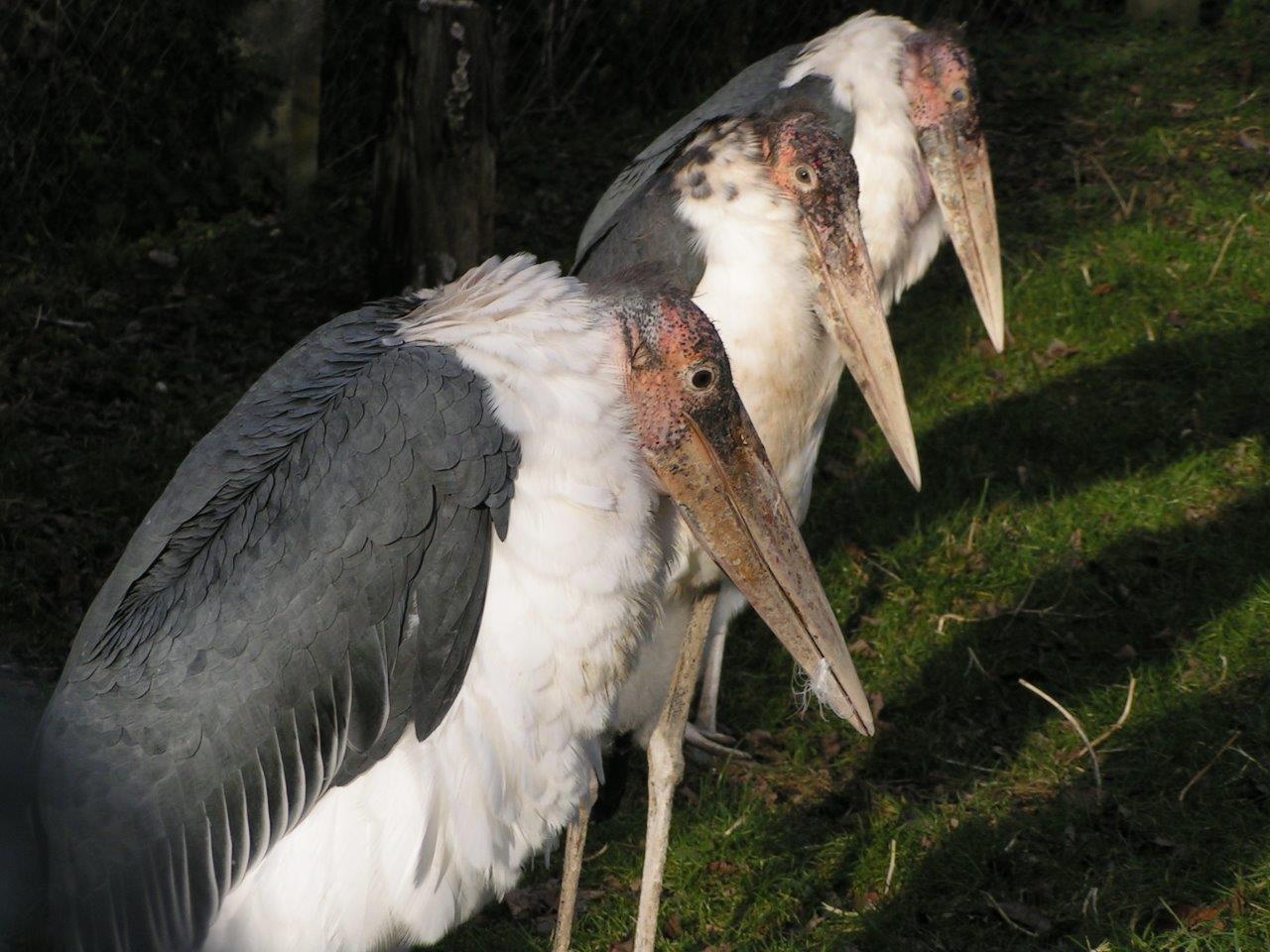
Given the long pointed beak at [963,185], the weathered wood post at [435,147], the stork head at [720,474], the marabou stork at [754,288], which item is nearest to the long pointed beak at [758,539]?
the stork head at [720,474]

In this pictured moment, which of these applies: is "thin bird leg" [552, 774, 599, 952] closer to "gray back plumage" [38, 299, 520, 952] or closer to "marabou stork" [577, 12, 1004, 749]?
"marabou stork" [577, 12, 1004, 749]

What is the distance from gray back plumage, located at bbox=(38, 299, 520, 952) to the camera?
8.23 feet

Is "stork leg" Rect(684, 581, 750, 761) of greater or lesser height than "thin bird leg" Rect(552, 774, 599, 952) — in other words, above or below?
below

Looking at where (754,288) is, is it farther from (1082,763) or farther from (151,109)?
(151,109)

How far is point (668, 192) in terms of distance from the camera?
12.0ft

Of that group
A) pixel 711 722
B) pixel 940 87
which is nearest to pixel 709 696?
pixel 711 722

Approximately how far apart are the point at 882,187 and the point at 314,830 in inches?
88.7

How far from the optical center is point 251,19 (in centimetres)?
604

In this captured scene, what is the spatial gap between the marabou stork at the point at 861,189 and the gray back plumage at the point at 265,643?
1.09m

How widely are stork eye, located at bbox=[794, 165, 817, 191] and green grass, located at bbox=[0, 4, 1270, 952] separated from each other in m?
1.55

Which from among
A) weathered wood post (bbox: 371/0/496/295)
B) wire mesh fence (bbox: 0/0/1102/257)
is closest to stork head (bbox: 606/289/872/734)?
weathered wood post (bbox: 371/0/496/295)

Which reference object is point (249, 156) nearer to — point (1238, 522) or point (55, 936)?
point (1238, 522)

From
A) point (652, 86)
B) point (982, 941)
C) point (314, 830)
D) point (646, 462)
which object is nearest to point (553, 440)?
point (646, 462)

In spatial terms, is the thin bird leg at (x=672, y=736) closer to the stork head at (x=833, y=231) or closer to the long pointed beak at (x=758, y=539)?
the stork head at (x=833, y=231)
